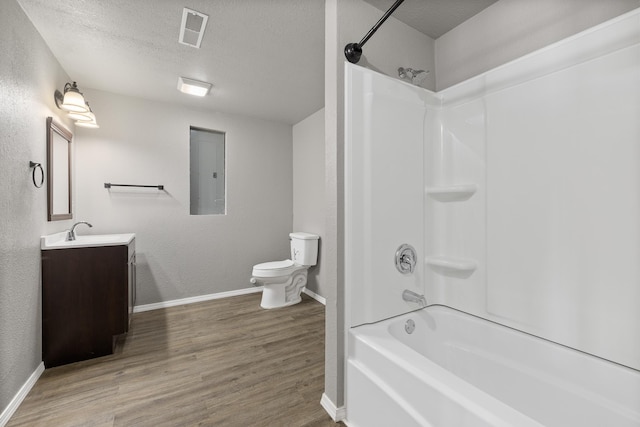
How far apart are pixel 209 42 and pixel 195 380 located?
2423 millimetres

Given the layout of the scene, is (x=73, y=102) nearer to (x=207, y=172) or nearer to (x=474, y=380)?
(x=207, y=172)

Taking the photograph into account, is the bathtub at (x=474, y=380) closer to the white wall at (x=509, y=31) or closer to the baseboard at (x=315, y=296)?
the white wall at (x=509, y=31)

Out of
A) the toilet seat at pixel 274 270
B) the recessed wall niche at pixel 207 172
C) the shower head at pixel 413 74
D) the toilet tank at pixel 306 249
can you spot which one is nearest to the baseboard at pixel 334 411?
the toilet seat at pixel 274 270

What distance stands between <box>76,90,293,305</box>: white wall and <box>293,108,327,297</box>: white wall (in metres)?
0.17

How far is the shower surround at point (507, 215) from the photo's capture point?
116 centimetres

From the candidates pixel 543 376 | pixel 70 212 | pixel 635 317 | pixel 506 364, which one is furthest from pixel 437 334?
pixel 70 212

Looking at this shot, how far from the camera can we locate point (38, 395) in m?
1.68

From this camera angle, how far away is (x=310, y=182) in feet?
11.7

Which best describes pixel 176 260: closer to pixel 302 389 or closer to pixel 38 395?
pixel 38 395

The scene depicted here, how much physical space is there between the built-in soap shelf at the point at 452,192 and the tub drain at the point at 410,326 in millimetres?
822

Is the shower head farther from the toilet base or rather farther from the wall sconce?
the wall sconce

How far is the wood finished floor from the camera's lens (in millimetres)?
1508

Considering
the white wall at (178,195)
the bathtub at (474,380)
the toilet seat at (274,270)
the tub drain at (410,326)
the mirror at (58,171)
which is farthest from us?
the toilet seat at (274,270)

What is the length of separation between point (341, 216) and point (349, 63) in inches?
33.3
